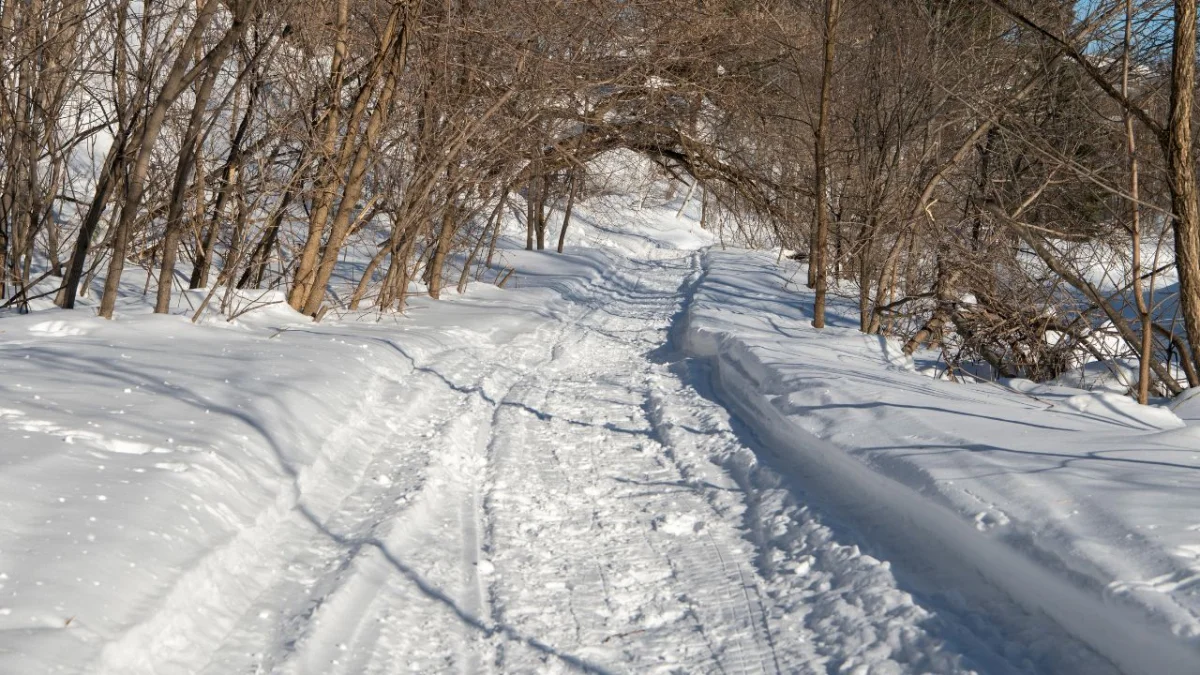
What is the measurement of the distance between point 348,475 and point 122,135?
6732 mm

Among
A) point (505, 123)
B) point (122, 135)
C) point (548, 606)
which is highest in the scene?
point (505, 123)

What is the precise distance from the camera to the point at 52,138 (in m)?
12.7

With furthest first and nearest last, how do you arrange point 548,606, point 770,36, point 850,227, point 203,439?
1. point 850,227
2. point 770,36
3. point 203,439
4. point 548,606

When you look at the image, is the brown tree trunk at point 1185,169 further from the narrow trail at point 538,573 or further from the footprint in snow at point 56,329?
the footprint in snow at point 56,329

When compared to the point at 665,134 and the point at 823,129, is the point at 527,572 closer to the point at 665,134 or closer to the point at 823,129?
the point at 823,129

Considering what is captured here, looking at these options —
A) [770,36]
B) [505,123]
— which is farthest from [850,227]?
[505,123]

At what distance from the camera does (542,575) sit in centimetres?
482

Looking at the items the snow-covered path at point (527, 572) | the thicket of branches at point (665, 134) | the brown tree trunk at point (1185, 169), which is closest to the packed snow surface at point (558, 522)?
the snow-covered path at point (527, 572)

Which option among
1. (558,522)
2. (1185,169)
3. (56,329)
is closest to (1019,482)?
(558,522)

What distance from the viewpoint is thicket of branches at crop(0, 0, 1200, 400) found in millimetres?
10461

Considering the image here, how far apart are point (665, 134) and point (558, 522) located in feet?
37.8

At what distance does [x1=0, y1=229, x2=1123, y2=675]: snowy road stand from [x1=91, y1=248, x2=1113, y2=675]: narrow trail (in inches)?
0.5

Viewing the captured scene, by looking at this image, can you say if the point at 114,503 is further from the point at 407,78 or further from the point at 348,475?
the point at 407,78

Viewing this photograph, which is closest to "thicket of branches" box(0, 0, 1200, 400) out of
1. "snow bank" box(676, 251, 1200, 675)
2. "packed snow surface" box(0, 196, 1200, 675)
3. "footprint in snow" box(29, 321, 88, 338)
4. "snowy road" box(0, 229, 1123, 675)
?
"footprint in snow" box(29, 321, 88, 338)
